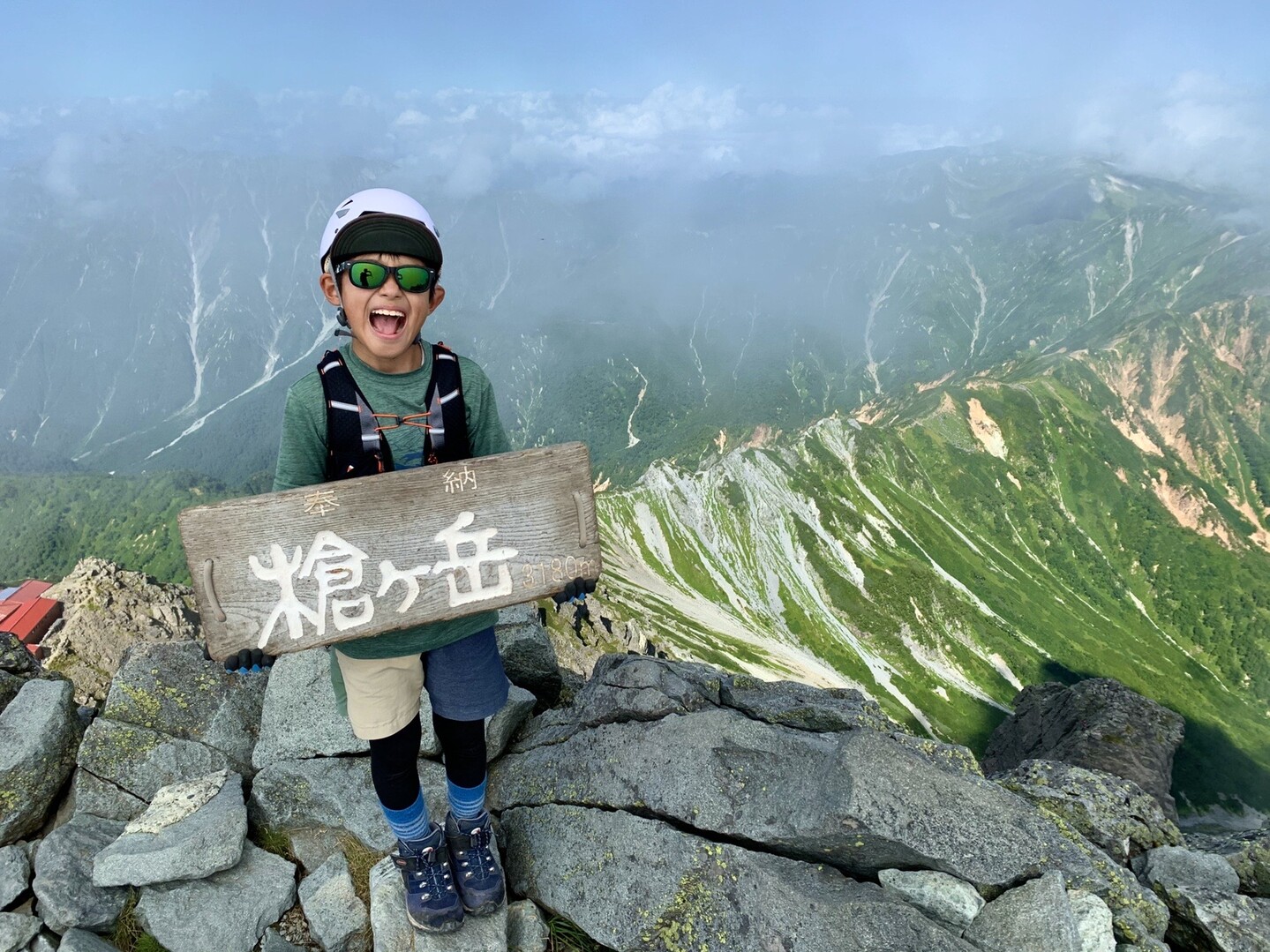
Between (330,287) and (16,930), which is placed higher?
(330,287)

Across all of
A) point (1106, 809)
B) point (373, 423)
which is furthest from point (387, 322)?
point (1106, 809)

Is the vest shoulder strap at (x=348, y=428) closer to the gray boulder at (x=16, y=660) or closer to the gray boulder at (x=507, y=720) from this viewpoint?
the gray boulder at (x=507, y=720)

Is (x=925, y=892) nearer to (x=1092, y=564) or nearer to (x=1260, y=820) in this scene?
(x=1260, y=820)

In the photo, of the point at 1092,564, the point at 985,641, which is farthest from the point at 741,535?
the point at 1092,564

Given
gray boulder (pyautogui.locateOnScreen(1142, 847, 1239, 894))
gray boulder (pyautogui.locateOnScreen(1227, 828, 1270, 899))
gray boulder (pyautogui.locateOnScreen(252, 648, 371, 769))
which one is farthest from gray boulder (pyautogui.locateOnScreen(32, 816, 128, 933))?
gray boulder (pyautogui.locateOnScreen(1227, 828, 1270, 899))

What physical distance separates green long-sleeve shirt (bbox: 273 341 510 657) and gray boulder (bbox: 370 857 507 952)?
323 cm

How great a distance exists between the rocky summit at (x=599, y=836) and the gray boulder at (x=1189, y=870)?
Result: 34mm

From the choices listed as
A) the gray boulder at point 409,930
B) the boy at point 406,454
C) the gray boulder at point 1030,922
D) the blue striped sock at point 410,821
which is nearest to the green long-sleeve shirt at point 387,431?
the boy at point 406,454

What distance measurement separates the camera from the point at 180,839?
771 centimetres

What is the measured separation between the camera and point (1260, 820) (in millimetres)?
108250

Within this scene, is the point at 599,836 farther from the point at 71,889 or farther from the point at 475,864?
the point at 71,889

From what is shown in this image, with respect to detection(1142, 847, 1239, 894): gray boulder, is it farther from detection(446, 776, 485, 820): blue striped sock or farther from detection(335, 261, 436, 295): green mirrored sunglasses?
detection(335, 261, 436, 295): green mirrored sunglasses

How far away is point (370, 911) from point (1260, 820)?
160727 mm

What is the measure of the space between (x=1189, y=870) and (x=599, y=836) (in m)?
8.33
